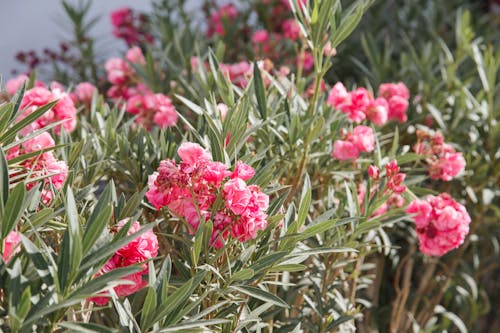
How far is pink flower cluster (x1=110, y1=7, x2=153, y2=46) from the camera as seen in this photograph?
2992 millimetres

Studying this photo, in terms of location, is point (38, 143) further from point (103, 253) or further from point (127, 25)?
point (127, 25)

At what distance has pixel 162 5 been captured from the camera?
2.92 m

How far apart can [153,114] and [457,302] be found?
1.11 m

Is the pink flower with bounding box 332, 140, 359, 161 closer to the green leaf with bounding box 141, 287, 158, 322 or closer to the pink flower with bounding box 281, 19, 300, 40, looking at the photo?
the green leaf with bounding box 141, 287, 158, 322

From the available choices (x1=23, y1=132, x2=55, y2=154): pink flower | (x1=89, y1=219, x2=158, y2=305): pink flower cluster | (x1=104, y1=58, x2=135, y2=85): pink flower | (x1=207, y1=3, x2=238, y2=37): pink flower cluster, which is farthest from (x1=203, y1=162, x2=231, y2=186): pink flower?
(x1=207, y1=3, x2=238, y2=37): pink flower cluster

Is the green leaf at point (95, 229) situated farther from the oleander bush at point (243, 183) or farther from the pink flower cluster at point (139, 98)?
the pink flower cluster at point (139, 98)

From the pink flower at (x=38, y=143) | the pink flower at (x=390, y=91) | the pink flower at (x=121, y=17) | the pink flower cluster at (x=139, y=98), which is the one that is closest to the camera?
the pink flower at (x=38, y=143)

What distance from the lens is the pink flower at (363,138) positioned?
63.1 inches

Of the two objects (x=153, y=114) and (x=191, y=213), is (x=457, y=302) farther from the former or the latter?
(x=191, y=213)

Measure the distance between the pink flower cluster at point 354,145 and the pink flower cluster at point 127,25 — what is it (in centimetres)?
154

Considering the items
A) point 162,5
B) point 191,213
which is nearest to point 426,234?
point 191,213

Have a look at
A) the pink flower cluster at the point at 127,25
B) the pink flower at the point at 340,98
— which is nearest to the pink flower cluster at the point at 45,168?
the pink flower at the point at 340,98

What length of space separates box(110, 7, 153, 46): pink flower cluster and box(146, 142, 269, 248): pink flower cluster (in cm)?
191

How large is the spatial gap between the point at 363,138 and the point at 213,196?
55 cm
